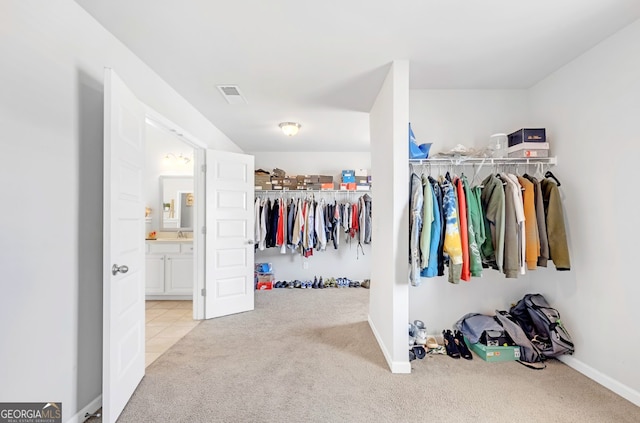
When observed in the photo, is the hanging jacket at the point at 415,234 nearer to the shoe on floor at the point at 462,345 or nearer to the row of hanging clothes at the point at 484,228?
the row of hanging clothes at the point at 484,228

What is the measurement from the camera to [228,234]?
150 inches

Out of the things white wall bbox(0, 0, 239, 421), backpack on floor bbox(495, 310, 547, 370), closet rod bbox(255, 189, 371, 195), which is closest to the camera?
white wall bbox(0, 0, 239, 421)

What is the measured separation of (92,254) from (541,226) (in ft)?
10.8

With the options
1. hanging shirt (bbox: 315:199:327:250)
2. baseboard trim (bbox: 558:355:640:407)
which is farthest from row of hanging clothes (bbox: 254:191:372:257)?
baseboard trim (bbox: 558:355:640:407)

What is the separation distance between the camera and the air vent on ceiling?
285 centimetres

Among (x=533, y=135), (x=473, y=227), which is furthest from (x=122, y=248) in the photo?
(x=533, y=135)

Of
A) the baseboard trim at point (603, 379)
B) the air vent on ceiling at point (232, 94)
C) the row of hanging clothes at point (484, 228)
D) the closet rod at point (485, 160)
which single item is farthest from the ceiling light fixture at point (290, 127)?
the baseboard trim at point (603, 379)

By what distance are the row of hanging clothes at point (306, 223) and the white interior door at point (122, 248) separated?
9.47ft

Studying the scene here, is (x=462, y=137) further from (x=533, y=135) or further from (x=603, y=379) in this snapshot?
(x=603, y=379)

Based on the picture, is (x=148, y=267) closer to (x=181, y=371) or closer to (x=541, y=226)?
(x=181, y=371)

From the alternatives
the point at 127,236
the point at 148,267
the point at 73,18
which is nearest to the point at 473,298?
the point at 127,236

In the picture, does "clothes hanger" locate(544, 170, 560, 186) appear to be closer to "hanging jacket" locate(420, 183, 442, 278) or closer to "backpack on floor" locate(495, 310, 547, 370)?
"hanging jacket" locate(420, 183, 442, 278)

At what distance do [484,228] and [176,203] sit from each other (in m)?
4.58

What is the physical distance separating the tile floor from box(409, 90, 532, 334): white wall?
2440mm
